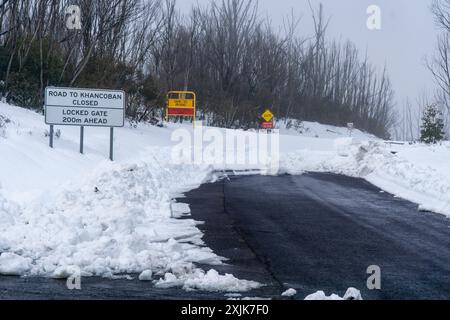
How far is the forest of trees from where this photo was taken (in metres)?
25.0

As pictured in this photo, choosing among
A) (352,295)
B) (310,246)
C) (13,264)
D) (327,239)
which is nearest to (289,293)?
(352,295)

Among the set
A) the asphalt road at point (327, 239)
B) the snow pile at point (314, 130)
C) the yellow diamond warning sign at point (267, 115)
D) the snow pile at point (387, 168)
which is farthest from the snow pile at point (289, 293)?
the snow pile at point (314, 130)

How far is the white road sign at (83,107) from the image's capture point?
52.3 feet

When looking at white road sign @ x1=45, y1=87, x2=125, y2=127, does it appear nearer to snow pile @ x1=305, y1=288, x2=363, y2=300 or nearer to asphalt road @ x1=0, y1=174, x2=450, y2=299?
asphalt road @ x1=0, y1=174, x2=450, y2=299

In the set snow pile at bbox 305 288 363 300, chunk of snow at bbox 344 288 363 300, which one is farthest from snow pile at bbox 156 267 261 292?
chunk of snow at bbox 344 288 363 300

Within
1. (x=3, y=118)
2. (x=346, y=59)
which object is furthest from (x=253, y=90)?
(x=3, y=118)

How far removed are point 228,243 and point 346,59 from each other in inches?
1885

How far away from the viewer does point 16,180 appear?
37.8ft

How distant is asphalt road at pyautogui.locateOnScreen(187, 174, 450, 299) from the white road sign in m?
2.90

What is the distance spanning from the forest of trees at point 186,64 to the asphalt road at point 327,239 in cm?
1171

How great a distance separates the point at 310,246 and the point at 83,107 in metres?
8.97

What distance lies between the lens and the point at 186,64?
145ft

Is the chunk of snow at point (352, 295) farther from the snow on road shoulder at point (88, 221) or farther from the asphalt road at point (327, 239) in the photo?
the snow on road shoulder at point (88, 221)
